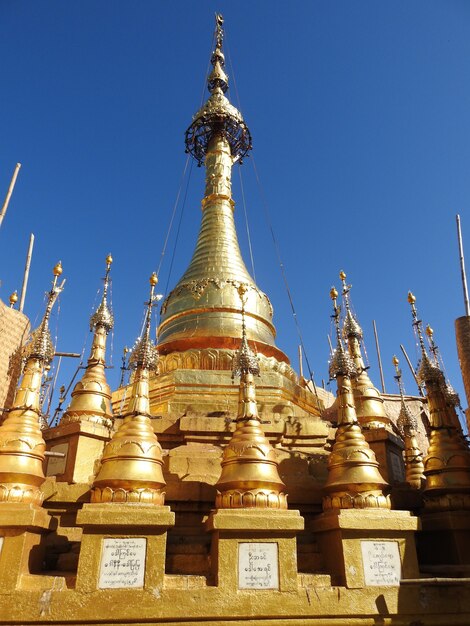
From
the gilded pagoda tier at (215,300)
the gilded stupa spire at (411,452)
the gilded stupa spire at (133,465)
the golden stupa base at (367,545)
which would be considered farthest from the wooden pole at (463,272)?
the gilded stupa spire at (133,465)

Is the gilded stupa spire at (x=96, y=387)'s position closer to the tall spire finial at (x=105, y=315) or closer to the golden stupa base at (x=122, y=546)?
the tall spire finial at (x=105, y=315)

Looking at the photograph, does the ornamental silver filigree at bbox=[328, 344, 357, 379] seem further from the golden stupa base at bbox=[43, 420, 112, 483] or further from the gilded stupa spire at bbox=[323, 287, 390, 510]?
the golden stupa base at bbox=[43, 420, 112, 483]

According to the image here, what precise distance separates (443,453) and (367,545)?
8.58 ft

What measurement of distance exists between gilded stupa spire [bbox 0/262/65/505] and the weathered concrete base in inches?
241

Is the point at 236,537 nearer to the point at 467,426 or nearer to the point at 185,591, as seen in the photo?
the point at 185,591

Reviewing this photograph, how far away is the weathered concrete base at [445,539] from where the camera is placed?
7.61 meters

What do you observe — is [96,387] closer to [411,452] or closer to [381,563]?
[381,563]

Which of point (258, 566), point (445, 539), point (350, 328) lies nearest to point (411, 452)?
point (350, 328)

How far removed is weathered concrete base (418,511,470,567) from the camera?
761 centimetres

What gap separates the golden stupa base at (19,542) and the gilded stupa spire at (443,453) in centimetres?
614

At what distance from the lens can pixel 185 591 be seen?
6.00 m

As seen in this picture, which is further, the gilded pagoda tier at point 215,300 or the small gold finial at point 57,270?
the gilded pagoda tier at point 215,300

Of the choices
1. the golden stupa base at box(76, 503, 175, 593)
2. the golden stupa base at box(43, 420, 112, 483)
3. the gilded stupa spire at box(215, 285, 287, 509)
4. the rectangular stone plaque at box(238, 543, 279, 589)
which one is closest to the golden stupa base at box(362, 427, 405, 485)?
the gilded stupa spire at box(215, 285, 287, 509)

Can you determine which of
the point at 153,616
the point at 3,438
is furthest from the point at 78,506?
the point at 153,616
